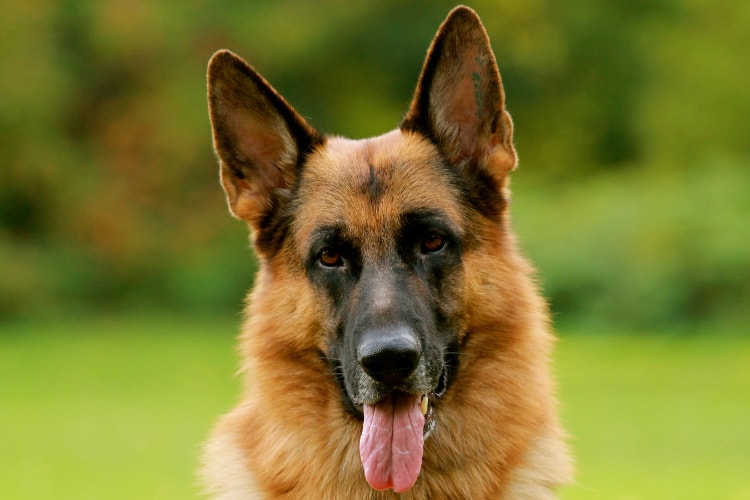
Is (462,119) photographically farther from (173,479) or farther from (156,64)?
(156,64)

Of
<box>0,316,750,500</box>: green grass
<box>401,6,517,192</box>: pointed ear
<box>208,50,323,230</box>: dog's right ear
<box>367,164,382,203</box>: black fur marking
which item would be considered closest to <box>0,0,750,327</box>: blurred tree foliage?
<box>0,316,750,500</box>: green grass

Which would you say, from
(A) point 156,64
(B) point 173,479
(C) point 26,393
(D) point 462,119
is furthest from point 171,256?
(D) point 462,119

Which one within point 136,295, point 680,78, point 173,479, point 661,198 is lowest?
point 136,295

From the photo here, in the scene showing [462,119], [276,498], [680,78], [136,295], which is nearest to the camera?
[276,498]

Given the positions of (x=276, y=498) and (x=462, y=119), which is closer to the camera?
(x=276, y=498)

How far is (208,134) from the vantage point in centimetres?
2717

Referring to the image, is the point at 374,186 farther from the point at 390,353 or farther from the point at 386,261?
the point at 390,353

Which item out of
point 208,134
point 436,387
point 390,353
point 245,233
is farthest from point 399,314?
point 245,233

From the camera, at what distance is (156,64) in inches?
1101

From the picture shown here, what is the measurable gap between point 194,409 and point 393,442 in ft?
37.5

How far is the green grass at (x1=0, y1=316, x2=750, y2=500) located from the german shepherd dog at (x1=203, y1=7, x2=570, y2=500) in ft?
7.47

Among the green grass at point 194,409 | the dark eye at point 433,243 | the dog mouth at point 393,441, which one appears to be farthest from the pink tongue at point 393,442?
the green grass at point 194,409

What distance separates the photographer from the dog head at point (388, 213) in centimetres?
439

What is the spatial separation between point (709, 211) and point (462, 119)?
1735cm
